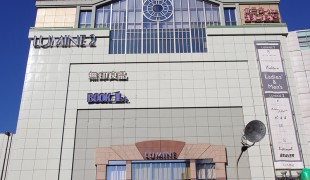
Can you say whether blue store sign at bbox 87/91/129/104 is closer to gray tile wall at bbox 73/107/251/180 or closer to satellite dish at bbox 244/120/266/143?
gray tile wall at bbox 73/107/251/180

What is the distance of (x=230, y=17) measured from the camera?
4734 centimetres

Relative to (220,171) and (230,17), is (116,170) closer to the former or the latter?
(220,171)

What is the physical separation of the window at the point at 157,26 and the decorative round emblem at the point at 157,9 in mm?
441

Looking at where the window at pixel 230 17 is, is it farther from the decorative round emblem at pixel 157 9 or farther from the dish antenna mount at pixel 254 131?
the dish antenna mount at pixel 254 131

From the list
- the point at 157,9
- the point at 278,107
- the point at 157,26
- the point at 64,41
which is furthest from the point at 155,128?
the point at 157,9

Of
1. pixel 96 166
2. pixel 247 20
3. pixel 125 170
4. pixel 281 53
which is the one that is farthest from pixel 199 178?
pixel 247 20

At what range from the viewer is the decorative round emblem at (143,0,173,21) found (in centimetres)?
4728

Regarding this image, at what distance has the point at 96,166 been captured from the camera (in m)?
37.8

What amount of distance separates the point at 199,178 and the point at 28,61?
26.7 m

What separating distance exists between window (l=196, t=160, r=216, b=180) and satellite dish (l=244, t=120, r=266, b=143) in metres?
17.3

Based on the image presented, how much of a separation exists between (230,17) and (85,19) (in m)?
20.9

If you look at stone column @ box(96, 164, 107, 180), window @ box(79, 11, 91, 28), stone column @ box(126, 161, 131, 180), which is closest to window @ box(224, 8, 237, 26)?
window @ box(79, 11, 91, 28)

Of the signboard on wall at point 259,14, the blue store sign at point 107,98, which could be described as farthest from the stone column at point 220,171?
the signboard on wall at point 259,14

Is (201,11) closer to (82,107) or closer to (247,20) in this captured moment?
(247,20)
